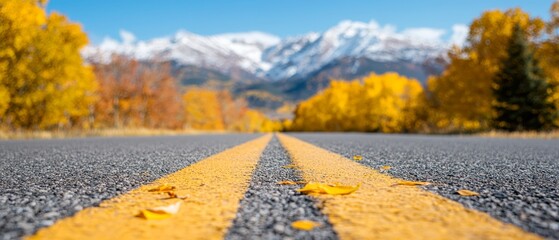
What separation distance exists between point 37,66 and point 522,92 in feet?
75.9

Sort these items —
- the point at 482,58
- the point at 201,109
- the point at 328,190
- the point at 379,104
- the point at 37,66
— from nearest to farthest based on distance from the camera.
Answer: the point at 328,190, the point at 37,66, the point at 482,58, the point at 379,104, the point at 201,109

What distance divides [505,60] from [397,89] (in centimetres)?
2350

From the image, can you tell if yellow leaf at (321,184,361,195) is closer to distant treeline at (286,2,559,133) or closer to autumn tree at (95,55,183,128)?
distant treeline at (286,2,559,133)

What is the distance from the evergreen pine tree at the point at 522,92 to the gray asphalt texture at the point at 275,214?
21728mm

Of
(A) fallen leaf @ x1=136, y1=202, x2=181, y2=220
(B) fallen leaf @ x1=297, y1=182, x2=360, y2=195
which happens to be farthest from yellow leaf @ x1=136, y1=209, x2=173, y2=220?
(B) fallen leaf @ x1=297, y1=182, x2=360, y2=195

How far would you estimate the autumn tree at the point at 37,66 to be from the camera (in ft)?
54.9

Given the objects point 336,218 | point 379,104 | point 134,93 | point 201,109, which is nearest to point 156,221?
point 336,218

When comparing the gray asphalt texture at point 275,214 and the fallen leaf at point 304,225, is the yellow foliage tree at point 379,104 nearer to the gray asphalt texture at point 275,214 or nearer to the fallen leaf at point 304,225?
the gray asphalt texture at point 275,214

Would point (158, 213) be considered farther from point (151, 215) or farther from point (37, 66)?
point (37, 66)

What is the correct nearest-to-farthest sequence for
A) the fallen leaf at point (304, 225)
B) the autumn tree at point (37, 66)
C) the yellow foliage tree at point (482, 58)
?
the fallen leaf at point (304, 225) < the autumn tree at point (37, 66) < the yellow foliage tree at point (482, 58)

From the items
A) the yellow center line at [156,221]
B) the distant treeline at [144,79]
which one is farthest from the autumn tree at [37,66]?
the yellow center line at [156,221]

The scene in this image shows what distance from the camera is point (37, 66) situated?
58.5 ft

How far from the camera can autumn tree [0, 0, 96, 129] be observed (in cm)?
1673

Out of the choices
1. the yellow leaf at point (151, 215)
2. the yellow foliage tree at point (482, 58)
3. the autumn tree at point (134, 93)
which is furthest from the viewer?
the autumn tree at point (134, 93)
